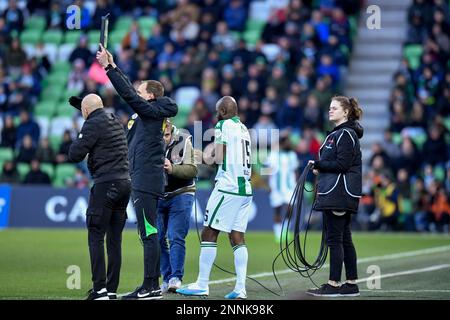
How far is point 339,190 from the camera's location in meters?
13.3

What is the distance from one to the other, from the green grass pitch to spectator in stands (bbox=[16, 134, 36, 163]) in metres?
3.34

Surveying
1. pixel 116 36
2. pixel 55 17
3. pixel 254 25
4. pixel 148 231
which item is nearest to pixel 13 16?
pixel 55 17

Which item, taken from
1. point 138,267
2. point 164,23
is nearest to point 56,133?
point 164,23

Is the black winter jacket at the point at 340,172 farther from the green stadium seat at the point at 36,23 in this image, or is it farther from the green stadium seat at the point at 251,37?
the green stadium seat at the point at 36,23

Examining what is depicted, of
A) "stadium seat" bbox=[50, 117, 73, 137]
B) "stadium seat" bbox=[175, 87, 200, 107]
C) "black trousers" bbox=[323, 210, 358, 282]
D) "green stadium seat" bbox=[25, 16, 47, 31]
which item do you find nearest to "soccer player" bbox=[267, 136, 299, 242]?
"stadium seat" bbox=[175, 87, 200, 107]

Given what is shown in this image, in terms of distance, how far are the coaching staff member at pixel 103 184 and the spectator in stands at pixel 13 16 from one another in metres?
20.9

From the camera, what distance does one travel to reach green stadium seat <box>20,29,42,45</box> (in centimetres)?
3291

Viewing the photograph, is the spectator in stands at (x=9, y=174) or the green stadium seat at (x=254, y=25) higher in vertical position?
the green stadium seat at (x=254, y=25)

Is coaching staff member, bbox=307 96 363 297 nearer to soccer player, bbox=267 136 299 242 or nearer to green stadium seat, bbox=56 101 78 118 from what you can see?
soccer player, bbox=267 136 299 242

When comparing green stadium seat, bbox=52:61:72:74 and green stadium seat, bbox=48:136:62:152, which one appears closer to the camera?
green stadium seat, bbox=48:136:62:152

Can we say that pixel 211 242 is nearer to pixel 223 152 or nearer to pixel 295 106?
pixel 223 152

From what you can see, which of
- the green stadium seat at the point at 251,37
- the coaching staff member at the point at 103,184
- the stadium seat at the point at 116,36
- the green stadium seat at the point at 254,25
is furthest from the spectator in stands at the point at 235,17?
the coaching staff member at the point at 103,184

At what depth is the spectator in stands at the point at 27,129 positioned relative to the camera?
28312mm

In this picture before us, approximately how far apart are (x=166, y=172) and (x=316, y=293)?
7.76 ft
